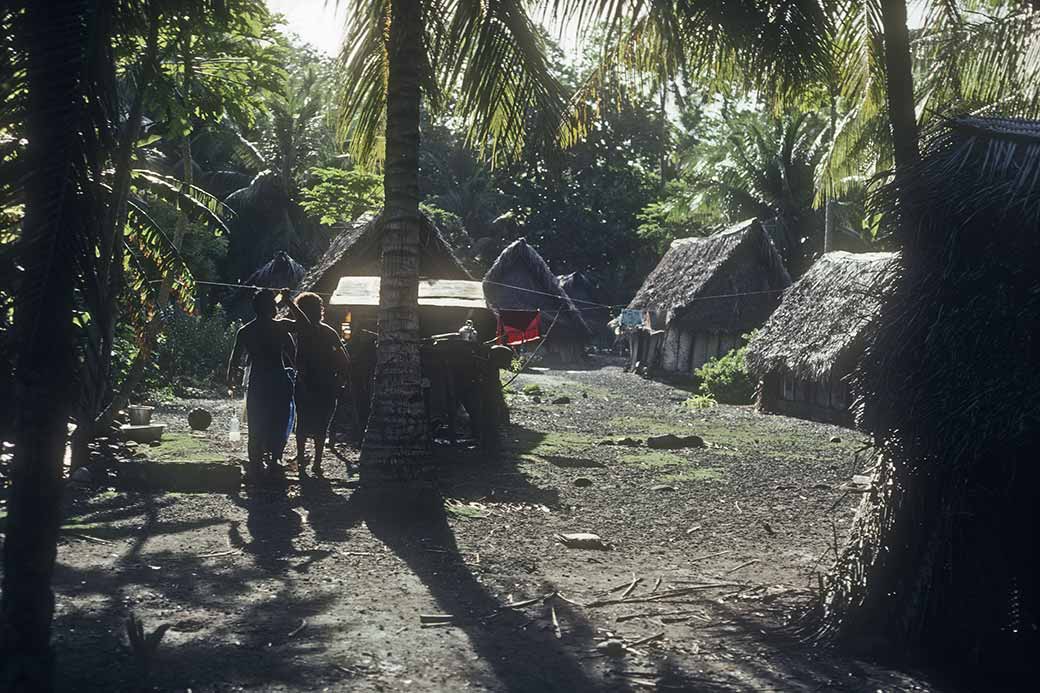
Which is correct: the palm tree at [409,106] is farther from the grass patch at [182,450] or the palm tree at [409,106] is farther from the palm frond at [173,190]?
the grass patch at [182,450]

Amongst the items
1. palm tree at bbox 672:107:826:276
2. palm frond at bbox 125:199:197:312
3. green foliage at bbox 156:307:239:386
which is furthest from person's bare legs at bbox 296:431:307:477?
palm tree at bbox 672:107:826:276

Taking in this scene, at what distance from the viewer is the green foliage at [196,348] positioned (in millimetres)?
24995

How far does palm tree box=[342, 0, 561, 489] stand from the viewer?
9.70 meters

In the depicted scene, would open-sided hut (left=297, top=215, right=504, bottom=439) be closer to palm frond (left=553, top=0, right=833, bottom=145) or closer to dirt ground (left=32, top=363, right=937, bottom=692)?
dirt ground (left=32, top=363, right=937, bottom=692)

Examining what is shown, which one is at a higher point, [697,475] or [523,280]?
[523,280]

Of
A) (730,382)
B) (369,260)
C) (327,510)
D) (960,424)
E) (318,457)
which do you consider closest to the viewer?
(960,424)

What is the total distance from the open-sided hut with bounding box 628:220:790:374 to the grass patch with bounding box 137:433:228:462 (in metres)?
20.1

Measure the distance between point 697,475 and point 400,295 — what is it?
5175 mm

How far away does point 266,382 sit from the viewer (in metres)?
10.4

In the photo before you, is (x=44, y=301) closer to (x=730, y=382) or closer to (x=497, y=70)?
(x=497, y=70)

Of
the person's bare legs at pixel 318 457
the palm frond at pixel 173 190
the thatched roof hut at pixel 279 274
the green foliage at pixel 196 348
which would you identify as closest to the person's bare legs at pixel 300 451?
the person's bare legs at pixel 318 457

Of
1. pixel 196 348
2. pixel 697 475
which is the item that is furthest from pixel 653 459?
pixel 196 348

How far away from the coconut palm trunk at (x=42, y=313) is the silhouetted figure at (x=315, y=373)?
678 cm

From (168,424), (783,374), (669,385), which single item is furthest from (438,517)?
(669,385)
